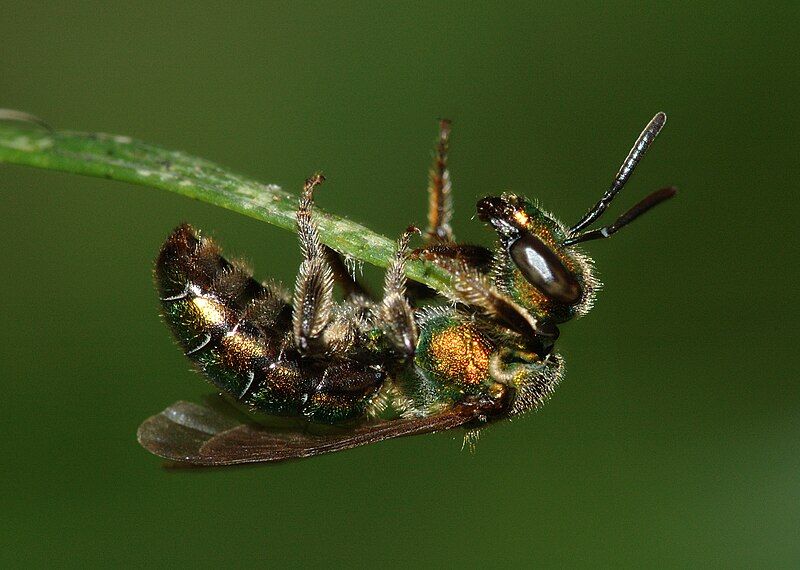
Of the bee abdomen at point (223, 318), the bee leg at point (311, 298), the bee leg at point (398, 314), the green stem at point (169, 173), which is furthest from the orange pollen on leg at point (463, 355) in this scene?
the green stem at point (169, 173)

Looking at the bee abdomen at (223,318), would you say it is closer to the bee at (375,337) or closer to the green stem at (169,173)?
the bee at (375,337)

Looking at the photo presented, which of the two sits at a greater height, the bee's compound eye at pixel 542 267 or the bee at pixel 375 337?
the bee's compound eye at pixel 542 267

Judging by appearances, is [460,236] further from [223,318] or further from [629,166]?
[223,318]

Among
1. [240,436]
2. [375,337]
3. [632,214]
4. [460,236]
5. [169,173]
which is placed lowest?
[240,436]

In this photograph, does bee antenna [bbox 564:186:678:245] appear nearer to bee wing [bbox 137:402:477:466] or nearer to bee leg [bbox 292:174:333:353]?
bee wing [bbox 137:402:477:466]

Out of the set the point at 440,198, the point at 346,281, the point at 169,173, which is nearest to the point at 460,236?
the point at 440,198

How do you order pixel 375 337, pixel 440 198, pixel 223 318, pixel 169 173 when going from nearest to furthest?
pixel 169 173 < pixel 223 318 < pixel 375 337 < pixel 440 198

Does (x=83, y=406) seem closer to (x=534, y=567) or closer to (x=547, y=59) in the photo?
(x=534, y=567)
